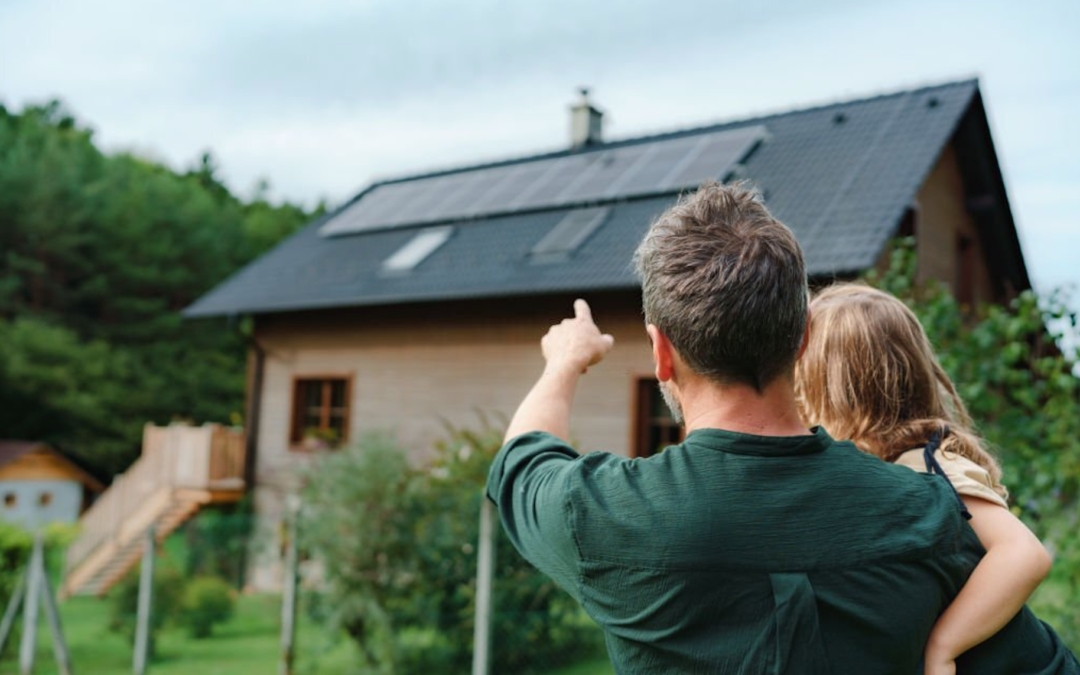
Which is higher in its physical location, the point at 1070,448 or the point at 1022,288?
the point at 1022,288

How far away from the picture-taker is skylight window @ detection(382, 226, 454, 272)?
15398 millimetres

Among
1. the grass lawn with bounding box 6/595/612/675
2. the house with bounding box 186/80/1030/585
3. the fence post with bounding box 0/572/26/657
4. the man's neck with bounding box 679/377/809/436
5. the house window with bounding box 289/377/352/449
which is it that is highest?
the house with bounding box 186/80/1030/585

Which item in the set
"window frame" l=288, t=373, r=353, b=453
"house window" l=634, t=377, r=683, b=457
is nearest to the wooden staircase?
"window frame" l=288, t=373, r=353, b=453

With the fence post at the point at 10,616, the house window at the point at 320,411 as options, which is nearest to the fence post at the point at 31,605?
the fence post at the point at 10,616

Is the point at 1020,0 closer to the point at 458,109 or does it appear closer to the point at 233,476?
the point at 233,476

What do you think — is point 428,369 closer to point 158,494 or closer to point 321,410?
point 321,410

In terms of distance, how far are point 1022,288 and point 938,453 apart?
52.1ft

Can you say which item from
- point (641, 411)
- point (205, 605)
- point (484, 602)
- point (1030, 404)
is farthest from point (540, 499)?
point (641, 411)

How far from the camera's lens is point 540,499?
54.2 inches

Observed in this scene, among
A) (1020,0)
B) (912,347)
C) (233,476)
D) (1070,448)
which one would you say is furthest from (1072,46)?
(233,476)

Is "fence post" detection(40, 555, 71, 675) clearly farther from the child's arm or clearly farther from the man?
the child's arm

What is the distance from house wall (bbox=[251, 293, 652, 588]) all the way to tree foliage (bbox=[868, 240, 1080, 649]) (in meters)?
5.26

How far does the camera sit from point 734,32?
55.2 feet

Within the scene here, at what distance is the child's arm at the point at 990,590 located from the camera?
4.77ft
